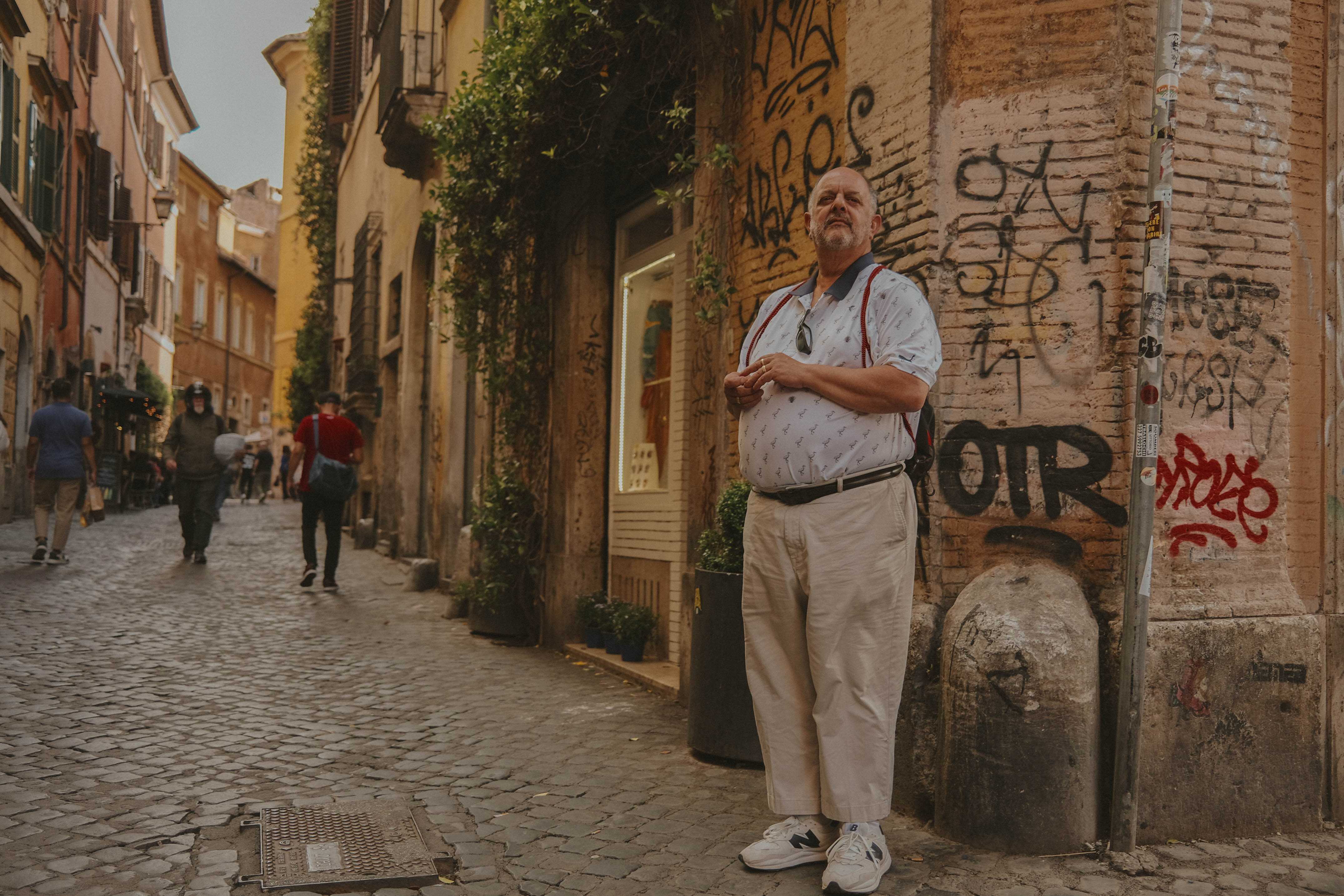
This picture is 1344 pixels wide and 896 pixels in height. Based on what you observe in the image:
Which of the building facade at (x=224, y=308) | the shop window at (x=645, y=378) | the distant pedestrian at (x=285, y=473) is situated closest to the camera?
the shop window at (x=645, y=378)

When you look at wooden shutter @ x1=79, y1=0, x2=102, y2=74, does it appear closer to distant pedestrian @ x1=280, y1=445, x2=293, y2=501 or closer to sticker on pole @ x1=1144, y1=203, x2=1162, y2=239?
distant pedestrian @ x1=280, y1=445, x2=293, y2=501

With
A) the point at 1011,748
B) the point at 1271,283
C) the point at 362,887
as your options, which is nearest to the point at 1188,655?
the point at 1011,748

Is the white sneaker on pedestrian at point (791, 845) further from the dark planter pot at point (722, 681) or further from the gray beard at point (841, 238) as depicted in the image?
the gray beard at point (841, 238)

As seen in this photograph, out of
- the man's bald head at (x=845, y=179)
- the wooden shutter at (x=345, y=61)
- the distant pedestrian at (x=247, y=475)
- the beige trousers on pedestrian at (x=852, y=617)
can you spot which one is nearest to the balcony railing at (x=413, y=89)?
the wooden shutter at (x=345, y=61)

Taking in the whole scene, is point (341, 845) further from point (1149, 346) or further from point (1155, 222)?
point (1155, 222)

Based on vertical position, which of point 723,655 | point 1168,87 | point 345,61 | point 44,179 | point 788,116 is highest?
point 345,61

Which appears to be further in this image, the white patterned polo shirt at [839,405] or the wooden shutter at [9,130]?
the wooden shutter at [9,130]

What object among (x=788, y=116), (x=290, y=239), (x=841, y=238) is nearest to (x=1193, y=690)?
(x=841, y=238)

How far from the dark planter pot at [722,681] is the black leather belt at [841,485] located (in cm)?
140

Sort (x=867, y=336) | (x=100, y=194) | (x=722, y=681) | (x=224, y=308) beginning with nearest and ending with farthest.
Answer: (x=867, y=336) → (x=722, y=681) → (x=100, y=194) → (x=224, y=308)

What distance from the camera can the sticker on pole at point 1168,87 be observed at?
3729 millimetres

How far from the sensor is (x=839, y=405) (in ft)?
11.5

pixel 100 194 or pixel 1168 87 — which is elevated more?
pixel 100 194

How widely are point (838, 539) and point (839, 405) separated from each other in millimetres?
383
